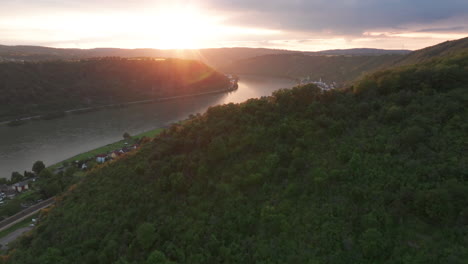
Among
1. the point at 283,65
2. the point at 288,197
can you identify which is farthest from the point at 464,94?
the point at 283,65

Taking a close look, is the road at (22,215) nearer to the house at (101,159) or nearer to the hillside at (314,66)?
the house at (101,159)

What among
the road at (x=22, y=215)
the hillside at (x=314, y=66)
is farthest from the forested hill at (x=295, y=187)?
the hillside at (x=314, y=66)

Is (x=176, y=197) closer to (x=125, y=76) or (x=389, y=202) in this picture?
(x=389, y=202)

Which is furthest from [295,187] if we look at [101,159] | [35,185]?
[101,159]

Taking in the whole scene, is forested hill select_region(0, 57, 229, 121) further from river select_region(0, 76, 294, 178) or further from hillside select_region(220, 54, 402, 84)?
hillside select_region(220, 54, 402, 84)

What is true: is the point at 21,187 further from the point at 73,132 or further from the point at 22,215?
the point at 73,132
